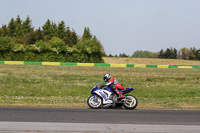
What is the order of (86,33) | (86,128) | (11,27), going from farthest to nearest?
(86,33) → (11,27) → (86,128)

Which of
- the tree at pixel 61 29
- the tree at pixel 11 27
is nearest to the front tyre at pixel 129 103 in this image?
the tree at pixel 61 29

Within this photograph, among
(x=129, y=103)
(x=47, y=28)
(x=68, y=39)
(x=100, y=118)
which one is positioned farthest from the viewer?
(x=47, y=28)

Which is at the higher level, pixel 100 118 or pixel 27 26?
pixel 27 26

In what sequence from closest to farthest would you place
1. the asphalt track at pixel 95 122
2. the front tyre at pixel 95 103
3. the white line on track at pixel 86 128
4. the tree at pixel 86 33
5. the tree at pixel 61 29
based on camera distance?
the white line on track at pixel 86 128 → the asphalt track at pixel 95 122 → the front tyre at pixel 95 103 → the tree at pixel 61 29 → the tree at pixel 86 33

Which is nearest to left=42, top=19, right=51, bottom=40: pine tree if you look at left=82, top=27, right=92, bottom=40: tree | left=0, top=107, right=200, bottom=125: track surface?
left=82, top=27, right=92, bottom=40: tree

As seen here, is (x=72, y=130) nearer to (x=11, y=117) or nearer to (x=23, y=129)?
(x=23, y=129)

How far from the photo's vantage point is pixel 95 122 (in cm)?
942

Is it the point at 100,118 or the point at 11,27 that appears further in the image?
the point at 11,27

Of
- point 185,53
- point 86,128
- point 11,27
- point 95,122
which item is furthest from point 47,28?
point 86,128

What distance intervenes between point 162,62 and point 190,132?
4212 inches

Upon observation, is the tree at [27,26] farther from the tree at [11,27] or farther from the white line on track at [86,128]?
the white line on track at [86,128]

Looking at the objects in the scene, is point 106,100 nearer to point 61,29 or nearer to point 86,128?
point 86,128

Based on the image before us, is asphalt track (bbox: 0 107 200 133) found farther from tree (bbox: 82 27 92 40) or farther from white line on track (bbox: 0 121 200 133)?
tree (bbox: 82 27 92 40)

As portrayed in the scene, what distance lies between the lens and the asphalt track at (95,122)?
830 cm
